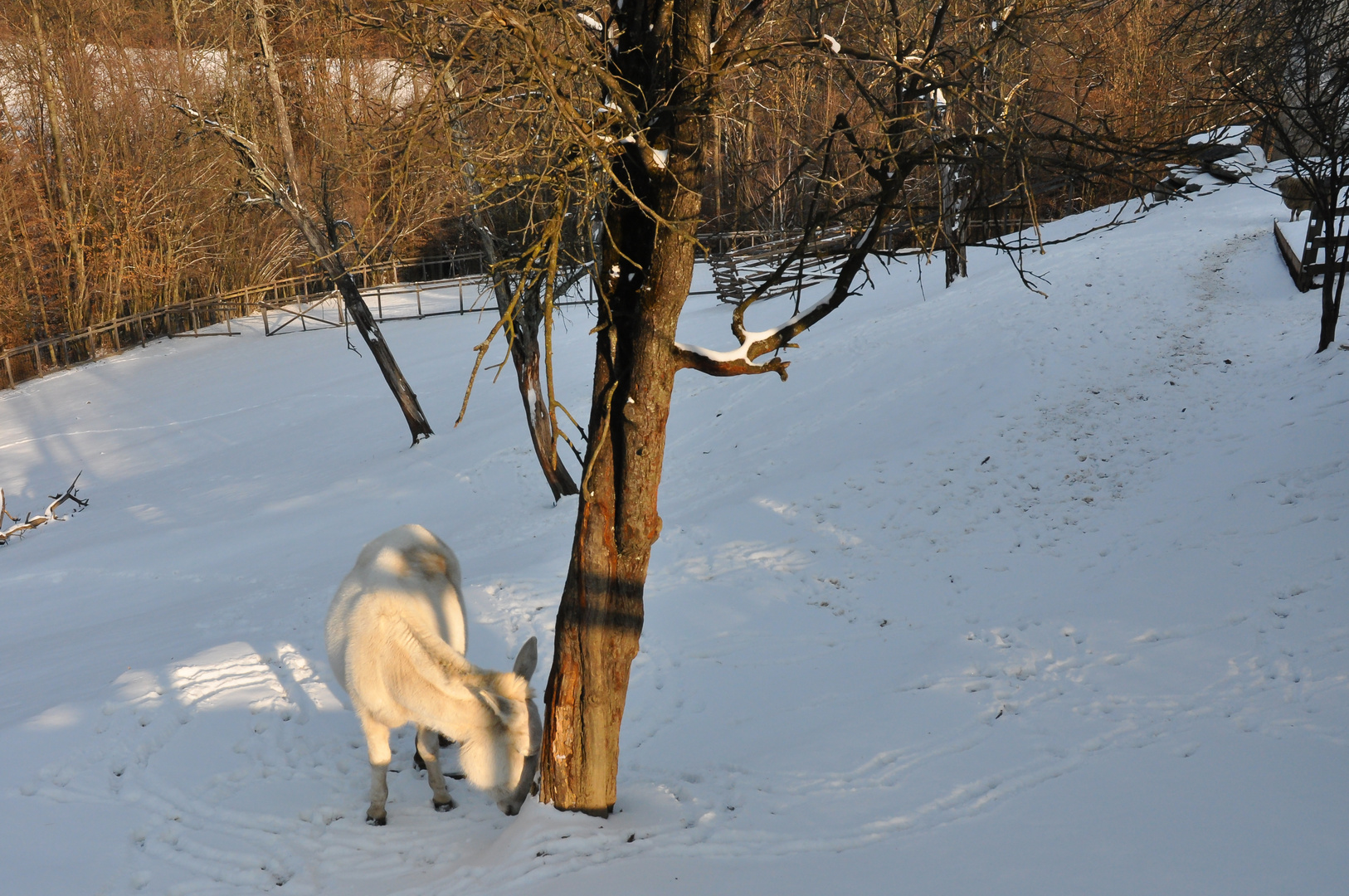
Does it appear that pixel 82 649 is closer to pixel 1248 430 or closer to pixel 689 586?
pixel 689 586

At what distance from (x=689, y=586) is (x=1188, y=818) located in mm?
4569

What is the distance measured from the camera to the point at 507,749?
480cm

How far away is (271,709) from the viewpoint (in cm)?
604

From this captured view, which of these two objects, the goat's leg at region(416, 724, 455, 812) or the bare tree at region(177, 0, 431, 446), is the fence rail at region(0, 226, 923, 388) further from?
the goat's leg at region(416, 724, 455, 812)

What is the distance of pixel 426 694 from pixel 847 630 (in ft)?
12.9

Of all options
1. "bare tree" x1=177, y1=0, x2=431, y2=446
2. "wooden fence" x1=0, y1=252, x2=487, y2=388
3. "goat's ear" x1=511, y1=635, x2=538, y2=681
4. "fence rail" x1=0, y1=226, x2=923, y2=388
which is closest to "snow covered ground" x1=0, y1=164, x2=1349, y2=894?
"goat's ear" x1=511, y1=635, x2=538, y2=681

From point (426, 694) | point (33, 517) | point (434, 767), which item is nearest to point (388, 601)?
point (426, 694)

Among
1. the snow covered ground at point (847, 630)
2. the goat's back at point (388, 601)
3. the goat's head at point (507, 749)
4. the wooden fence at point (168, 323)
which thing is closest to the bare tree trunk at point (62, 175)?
the wooden fence at point (168, 323)

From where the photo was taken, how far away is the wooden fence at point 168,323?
2244cm

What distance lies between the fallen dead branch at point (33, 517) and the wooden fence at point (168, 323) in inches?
306

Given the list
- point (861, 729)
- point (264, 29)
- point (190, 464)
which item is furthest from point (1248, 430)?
point (190, 464)

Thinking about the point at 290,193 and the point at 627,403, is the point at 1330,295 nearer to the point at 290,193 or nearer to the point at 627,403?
the point at 627,403

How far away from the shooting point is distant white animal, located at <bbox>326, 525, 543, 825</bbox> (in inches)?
186

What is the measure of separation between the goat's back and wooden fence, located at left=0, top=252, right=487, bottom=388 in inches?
601
